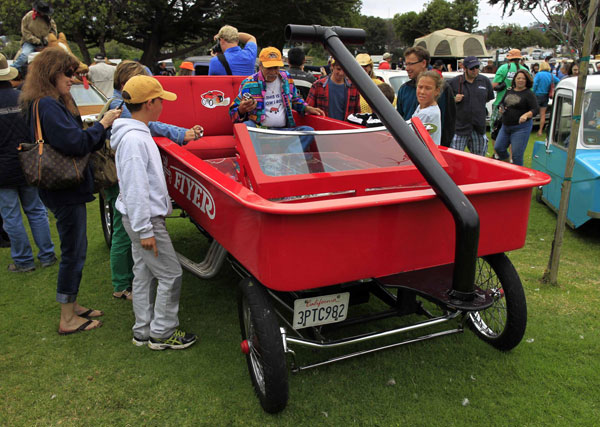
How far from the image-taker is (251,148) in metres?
2.92

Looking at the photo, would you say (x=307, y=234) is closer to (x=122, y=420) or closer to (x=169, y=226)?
(x=122, y=420)

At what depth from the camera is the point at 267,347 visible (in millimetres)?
2430

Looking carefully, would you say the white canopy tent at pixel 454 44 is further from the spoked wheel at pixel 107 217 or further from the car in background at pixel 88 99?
the spoked wheel at pixel 107 217

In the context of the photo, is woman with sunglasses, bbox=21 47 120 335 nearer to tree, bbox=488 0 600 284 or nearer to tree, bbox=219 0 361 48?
tree, bbox=488 0 600 284

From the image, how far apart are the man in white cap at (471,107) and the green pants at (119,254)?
13.9ft

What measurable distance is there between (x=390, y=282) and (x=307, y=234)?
0.63 meters

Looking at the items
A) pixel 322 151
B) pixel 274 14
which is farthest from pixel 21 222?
pixel 274 14

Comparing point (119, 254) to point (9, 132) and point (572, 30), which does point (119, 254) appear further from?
point (572, 30)

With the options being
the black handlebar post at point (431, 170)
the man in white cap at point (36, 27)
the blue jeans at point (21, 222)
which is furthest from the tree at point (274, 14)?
the black handlebar post at point (431, 170)

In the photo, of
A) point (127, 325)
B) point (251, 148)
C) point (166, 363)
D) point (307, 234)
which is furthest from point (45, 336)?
point (307, 234)

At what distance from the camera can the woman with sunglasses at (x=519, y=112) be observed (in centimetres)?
680

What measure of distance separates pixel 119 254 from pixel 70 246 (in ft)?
1.82

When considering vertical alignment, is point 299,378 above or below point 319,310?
below

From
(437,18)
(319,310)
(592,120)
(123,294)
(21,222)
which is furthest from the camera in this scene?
(437,18)
